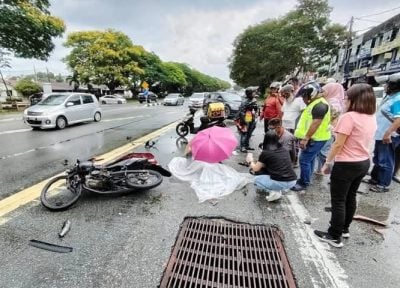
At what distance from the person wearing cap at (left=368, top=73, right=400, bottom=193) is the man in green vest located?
102cm

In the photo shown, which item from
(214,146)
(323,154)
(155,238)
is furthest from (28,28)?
(323,154)

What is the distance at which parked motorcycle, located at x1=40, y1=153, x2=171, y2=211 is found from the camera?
3.80 meters

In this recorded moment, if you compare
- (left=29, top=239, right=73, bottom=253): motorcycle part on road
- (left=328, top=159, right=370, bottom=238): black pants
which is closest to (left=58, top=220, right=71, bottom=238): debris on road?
(left=29, top=239, right=73, bottom=253): motorcycle part on road

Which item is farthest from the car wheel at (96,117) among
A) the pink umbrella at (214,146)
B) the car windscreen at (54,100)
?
the pink umbrella at (214,146)

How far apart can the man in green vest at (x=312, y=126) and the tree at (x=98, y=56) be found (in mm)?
41717

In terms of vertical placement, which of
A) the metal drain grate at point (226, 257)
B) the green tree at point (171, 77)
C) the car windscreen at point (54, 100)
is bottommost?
the metal drain grate at point (226, 257)

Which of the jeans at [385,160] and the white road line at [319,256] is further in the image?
the jeans at [385,160]

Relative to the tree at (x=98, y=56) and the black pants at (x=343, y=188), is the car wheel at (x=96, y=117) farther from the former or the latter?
the tree at (x=98, y=56)

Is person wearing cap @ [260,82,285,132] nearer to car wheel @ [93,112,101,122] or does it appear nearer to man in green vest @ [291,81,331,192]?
man in green vest @ [291,81,331,192]

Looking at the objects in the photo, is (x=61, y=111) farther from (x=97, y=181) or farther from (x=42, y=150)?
(x=97, y=181)

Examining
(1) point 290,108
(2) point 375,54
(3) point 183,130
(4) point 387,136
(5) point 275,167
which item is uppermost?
(2) point 375,54

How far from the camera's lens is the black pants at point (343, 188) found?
2.74 meters

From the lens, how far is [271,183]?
395 centimetres

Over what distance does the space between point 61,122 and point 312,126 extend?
1052 centimetres
